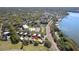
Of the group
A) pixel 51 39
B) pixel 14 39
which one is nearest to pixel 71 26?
pixel 51 39

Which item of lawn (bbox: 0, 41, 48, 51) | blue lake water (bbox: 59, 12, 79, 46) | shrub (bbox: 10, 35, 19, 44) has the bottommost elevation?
lawn (bbox: 0, 41, 48, 51)

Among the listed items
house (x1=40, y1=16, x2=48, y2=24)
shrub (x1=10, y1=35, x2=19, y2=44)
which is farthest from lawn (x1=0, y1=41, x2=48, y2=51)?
house (x1=40, y1=16, x2=48, y2=24)

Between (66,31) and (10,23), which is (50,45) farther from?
(10,23)

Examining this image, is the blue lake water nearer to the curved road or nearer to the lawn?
the curved road

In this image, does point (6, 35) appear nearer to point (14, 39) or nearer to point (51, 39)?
point (14, 39)

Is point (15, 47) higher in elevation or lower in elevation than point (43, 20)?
lower

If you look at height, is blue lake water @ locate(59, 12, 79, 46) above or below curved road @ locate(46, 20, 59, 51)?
Answer: above
